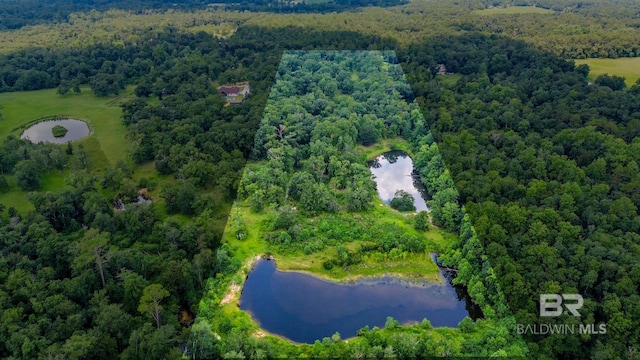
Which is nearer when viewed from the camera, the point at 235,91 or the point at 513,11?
the point at 235,91

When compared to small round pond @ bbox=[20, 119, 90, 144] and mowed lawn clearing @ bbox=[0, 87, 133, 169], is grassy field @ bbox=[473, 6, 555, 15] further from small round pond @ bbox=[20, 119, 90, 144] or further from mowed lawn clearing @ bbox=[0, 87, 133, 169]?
small round pond @ bbox=[20, 119, 90, 144]

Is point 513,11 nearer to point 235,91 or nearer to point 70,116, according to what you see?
point 235,91

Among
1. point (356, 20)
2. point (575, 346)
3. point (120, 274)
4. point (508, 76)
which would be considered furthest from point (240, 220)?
point (356, 20)

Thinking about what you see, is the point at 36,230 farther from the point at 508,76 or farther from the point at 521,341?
the point at 508,76

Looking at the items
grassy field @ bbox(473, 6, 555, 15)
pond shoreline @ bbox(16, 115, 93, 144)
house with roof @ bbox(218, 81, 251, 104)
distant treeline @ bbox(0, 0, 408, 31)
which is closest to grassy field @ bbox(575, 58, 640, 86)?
grassy field @ bbox(473, 6, 555, 15)

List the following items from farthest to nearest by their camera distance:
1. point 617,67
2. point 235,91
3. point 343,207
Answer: point 235,91, point 617,67, point 343,207

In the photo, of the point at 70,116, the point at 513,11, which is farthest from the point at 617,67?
the point at 70,116

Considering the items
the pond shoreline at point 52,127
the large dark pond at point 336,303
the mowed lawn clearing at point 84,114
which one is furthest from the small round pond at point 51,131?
the large dark pond at point 336,303
